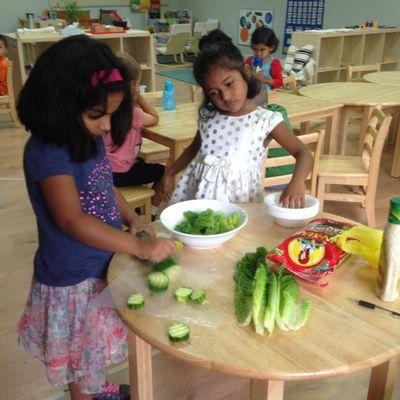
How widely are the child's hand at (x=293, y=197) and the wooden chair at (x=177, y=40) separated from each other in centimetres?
818

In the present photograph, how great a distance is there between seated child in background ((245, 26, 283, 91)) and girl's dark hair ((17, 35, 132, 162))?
2975 mm

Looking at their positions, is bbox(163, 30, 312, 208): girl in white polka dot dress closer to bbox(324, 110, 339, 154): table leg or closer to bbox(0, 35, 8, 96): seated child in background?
bbox(324, 110, 339, 154): table leg

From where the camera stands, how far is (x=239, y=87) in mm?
1589

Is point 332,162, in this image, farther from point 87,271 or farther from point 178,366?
point 87,271

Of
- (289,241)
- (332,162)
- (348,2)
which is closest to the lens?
(289,241)

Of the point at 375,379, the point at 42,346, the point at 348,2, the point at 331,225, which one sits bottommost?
the point at 375,379

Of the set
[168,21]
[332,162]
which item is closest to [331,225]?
[332,162]

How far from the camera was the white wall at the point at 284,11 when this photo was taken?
628 cm

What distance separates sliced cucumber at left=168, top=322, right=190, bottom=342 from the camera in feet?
2.81

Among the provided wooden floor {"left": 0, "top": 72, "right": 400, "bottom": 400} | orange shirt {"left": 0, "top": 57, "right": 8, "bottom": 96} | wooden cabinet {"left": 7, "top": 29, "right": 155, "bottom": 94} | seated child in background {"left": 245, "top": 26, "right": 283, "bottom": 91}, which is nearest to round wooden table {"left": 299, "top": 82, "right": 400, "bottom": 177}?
seated child in background {"left": 245, "top": 26, "right": 283, "bottom": 91}

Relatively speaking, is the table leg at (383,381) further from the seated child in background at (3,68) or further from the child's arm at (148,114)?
the seated child in background at (3,68)

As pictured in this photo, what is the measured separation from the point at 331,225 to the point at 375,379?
474 millimetres

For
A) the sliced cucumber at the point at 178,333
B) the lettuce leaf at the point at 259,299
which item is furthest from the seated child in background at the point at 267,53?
the sliced cucumber at the point at 178,333

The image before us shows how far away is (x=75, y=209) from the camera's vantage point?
1070 mm
